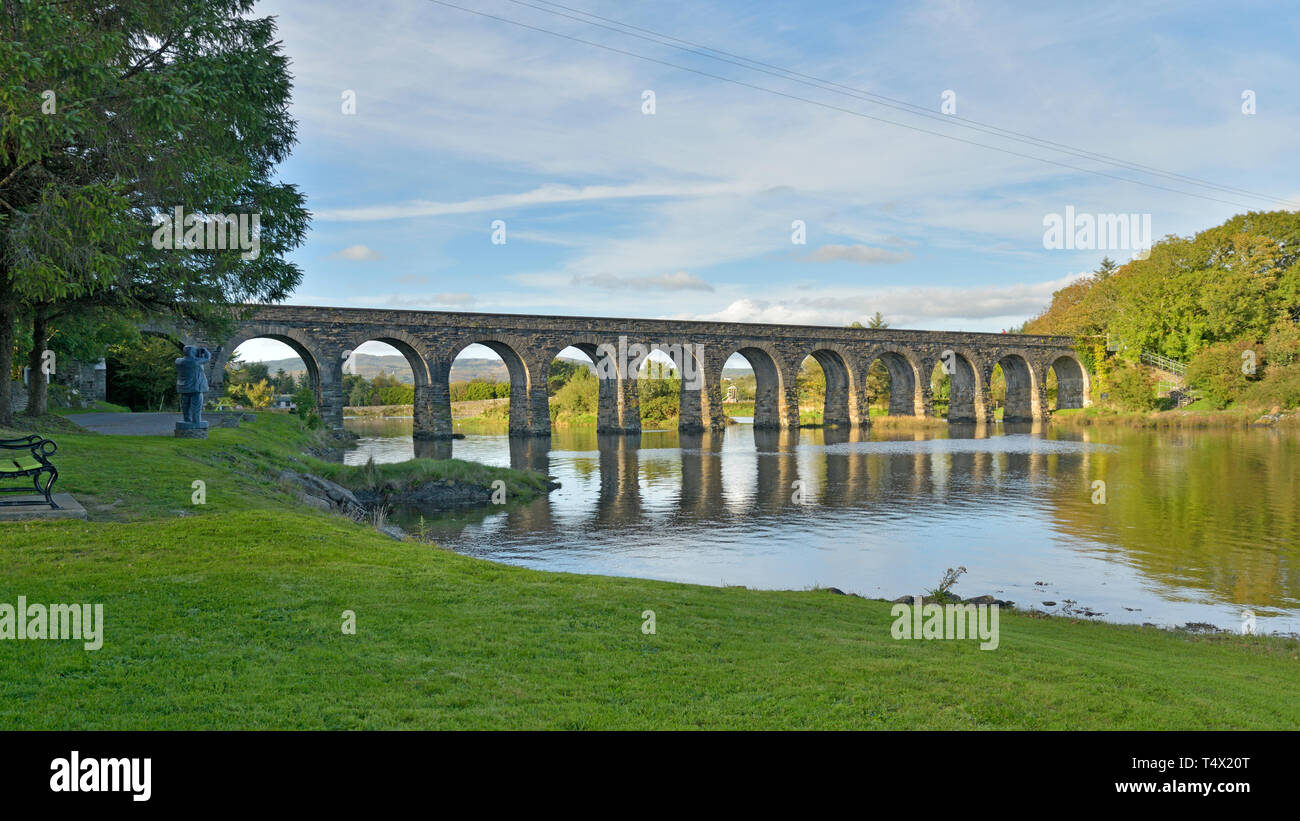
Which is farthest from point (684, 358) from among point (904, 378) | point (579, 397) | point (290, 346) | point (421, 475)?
point (421, 475)

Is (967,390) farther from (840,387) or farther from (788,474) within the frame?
(788,474)

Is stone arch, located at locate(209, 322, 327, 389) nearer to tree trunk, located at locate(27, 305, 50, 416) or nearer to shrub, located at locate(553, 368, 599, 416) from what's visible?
tree trunk, located at locate(27, 305, 50, 416)

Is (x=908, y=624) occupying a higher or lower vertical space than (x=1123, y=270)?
lower

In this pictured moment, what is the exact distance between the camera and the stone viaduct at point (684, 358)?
41062mm

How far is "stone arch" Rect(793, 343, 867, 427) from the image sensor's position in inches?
2245

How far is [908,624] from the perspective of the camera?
8.18 metres

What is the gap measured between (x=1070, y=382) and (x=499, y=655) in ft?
239

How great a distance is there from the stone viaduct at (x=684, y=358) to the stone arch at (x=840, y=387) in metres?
0.10

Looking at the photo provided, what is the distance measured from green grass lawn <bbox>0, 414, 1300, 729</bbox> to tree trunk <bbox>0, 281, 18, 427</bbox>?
1023 centimetres

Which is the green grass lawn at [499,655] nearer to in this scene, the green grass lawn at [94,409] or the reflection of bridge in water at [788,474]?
the reflection of bridge in water at [788,474]

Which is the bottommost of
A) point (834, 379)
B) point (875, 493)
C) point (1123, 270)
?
point (875, 493)

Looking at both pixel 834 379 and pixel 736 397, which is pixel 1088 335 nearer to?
pixel 834 379
